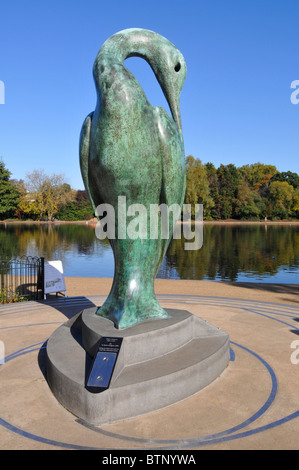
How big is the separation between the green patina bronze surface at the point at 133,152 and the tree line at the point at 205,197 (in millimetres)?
55362

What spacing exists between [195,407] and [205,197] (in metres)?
63.6

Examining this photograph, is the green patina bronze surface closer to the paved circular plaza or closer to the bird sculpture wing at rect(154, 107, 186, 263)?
the bird sculpture wing at rect(154, 107, 186, 263)

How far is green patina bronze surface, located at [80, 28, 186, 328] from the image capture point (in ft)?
17.9

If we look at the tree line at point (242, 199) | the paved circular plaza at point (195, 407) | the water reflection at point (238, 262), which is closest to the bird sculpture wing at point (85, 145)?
the paved circular plaza at point (195, 407)

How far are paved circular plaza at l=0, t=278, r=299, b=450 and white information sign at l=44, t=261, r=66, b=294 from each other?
2.70 metres

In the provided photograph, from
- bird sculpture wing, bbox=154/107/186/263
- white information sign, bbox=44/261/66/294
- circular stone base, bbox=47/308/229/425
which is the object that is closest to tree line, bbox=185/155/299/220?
white information sign, bbox=44/261/66/294

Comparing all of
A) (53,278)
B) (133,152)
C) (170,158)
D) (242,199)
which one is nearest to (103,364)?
(133,152)

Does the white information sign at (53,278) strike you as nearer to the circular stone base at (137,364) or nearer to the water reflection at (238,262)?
the circular stone base at (137,364)

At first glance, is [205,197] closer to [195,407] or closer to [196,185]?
[196,185]

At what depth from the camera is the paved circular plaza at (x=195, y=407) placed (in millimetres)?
3891

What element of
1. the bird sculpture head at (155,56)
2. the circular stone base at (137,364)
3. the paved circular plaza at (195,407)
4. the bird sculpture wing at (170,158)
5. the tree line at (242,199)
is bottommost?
the paved circular plaza at (195,407)

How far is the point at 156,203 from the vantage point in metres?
6.01
